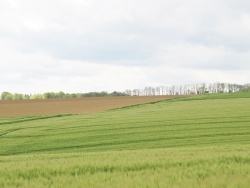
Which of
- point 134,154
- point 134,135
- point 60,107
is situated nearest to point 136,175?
point 134,154

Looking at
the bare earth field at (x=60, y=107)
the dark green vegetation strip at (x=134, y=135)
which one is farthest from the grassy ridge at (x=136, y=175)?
the bare earth field at (x=60, y=107)

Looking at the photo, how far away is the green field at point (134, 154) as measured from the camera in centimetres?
541

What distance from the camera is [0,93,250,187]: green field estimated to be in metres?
5.41

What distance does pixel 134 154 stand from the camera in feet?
35.9

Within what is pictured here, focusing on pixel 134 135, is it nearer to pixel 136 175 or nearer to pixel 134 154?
pixel 134 154

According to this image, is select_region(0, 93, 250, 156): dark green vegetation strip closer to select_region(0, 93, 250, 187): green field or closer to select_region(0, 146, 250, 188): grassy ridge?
select_region(0, 93, 250, 187): green field

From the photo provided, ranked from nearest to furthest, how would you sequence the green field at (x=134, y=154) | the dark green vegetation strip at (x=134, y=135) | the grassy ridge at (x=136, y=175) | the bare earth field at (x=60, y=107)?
the grassy ridge at (x=136, y=175), the green field at (x=134, y=154), the dark green vegetation strip at (x=134, y=135), the bare earth field at (x=60, y=107)

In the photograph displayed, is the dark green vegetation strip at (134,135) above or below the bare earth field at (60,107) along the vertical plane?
below

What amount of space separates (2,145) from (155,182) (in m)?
21.9

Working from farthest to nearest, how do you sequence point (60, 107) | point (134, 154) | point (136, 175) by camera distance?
point (60, 107) → point (134, 154) → point (136, 175)

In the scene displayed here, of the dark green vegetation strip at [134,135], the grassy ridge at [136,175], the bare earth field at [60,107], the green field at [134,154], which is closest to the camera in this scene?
the grassy ridge at [136,175]

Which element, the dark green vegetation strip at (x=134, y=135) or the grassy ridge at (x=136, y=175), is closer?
the grassy ridge at (x=136, y=175)

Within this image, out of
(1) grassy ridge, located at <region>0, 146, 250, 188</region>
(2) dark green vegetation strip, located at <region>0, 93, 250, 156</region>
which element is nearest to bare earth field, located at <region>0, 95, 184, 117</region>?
(2) dark green vegetation strip, located at <region>0, 93, 250, 156</region>

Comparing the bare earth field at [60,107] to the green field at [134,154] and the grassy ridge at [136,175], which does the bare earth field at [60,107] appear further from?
the grassy ridge at [136,175]
